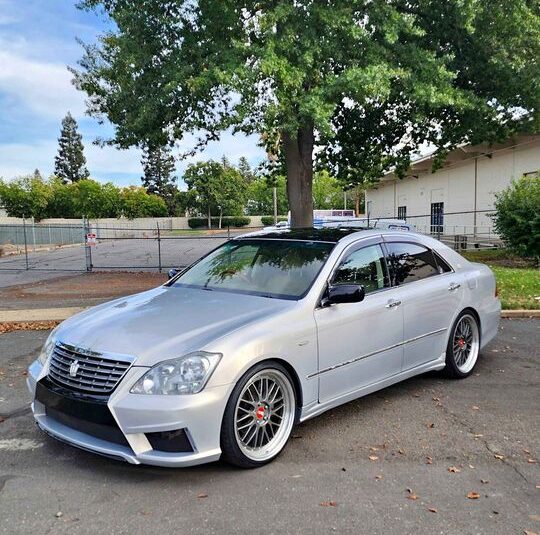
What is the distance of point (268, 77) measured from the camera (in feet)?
31.3

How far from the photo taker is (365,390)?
4.52 metres

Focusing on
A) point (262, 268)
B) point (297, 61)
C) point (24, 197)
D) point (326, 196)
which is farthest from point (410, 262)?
point (326, 196)

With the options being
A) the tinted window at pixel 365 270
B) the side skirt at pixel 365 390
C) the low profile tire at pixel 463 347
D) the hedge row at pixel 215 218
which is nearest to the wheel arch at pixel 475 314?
the low profile tire at pixel 463 347

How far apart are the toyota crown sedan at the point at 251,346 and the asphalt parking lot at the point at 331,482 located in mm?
249

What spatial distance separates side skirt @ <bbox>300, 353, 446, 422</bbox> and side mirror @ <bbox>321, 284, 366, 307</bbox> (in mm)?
762

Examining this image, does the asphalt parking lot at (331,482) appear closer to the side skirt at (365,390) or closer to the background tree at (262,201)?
the side skirt at (365,390)

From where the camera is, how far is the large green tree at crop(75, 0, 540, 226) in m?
9.45

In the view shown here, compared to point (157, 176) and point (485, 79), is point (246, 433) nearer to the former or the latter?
point (485, 79)

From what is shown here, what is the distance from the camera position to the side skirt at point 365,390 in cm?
406

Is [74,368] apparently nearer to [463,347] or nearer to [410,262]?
[410,262]

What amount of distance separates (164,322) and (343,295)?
138cm

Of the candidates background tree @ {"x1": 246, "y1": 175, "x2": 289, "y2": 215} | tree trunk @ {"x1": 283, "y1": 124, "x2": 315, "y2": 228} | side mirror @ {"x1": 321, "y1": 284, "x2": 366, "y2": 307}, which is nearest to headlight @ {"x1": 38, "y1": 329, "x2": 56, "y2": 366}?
side mirror @ {"x1": 321, "y1": 284, "x2": 366, "y2": 307}

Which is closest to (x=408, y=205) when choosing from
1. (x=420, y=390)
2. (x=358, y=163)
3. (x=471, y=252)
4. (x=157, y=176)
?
(x=471, y=252)

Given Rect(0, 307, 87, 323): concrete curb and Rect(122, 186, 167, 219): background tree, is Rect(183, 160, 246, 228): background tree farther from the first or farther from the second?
Rect(0, 307, 87, 323): concrete curb
